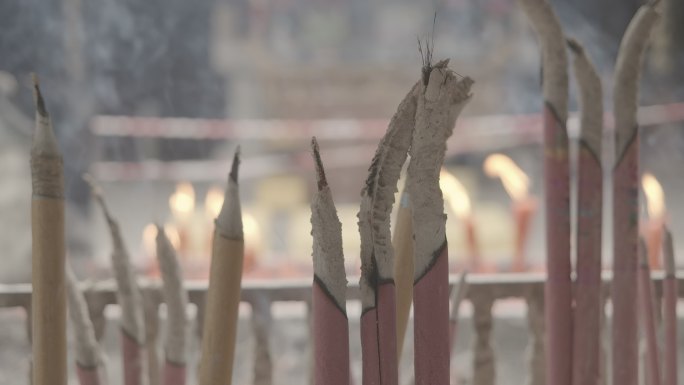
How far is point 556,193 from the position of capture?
426 millimetres

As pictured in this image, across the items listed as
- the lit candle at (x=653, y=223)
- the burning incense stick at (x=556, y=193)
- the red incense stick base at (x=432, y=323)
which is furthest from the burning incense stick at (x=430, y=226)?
the lit candle at (x=653, y=223)

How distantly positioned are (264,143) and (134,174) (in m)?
0.45

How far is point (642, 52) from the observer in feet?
1.41

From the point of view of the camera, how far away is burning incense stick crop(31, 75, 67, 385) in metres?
0.31

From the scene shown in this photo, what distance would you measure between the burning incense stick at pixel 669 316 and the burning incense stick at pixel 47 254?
371 mm

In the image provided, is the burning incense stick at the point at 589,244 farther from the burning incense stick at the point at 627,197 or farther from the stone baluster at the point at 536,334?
the stone baluster at the point at 536,334

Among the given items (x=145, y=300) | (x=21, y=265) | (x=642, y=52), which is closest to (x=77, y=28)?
(x=21, y=265)

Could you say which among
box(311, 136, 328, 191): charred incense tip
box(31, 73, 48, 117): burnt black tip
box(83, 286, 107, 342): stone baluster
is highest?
box(31, 73, 48, 117): burnt black tip

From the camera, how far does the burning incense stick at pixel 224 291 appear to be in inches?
12.3

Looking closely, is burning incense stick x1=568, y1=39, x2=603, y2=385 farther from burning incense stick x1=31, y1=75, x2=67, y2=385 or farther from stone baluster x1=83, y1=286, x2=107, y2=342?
stone baluster x1=83, y1=286, x2=107, y2=342

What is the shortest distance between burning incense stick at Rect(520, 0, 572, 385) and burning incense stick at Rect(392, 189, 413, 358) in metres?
0.10

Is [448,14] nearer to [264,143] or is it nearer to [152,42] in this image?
[264,143]

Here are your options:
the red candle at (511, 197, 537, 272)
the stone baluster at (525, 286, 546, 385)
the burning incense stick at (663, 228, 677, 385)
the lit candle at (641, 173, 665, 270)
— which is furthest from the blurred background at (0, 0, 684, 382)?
the burning incense stick at (663, 228, 677, 385)

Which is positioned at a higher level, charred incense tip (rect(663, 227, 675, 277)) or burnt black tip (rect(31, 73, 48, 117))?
burnt black tip (rect(31, 73, 48, 117))
